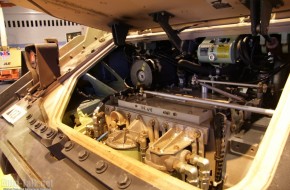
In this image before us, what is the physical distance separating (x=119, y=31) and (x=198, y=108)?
2.68 ft

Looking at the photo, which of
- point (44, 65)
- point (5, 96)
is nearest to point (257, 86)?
point (44, 65)

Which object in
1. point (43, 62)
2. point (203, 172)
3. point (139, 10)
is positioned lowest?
point (203, 172)

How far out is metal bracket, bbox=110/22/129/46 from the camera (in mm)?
1629

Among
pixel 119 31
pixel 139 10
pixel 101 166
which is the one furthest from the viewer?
pixel 119 31

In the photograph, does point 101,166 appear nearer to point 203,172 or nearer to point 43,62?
point 203,172

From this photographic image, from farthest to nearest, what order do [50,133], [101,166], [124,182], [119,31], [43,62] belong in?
[43,62], [119,31], [50,133], [101,166], [124,182]

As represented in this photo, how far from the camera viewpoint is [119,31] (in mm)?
1643

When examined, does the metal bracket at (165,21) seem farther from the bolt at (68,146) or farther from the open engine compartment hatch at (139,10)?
the bolt at (68,146)

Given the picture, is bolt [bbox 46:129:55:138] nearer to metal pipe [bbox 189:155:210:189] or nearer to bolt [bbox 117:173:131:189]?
bolt [bbox 117:173:131:189]

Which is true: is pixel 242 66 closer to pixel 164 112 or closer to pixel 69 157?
pixel 164 112

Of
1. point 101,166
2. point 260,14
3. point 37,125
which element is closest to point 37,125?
point 37,125

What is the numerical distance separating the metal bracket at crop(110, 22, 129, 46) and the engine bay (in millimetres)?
177

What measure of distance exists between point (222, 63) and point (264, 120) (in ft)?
1.25

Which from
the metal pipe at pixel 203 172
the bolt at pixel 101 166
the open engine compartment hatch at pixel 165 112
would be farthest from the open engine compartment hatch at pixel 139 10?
the bolt at pixel 101 166
